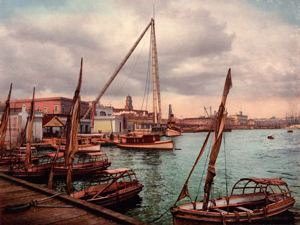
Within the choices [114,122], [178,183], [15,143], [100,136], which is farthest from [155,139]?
[178,183]

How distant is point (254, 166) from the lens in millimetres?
38469

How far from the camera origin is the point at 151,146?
59.0m

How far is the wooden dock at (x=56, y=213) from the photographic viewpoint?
844 cm

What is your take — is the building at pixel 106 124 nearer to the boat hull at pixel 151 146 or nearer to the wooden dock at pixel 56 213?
the boat hull at pixel 151 146

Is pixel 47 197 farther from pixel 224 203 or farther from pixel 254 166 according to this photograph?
pixel 254 166

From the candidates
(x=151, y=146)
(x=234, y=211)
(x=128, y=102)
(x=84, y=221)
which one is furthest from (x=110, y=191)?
(x=128, y=102)

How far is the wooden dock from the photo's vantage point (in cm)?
844

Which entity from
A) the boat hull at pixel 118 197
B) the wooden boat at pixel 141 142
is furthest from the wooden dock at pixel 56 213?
the wooden boat at pixel 141 142

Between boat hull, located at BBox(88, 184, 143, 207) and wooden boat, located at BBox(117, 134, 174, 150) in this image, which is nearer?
boat hull, located at BBox(88, 184, 143, 207)

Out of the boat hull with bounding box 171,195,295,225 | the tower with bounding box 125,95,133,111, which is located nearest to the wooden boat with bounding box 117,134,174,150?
the boat hull with bounding box 171,195,295,225

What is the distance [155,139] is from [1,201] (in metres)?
52.0

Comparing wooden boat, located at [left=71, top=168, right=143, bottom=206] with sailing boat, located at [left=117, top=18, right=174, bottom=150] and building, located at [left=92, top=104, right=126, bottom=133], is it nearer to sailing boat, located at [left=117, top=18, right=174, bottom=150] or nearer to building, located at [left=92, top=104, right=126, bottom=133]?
sailing boat, located at [left=117, top=18, right=174, bottom=150]

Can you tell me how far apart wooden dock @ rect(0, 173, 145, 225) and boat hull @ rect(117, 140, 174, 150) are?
4601 centimetres

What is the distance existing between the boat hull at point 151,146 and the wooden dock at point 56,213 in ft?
151
